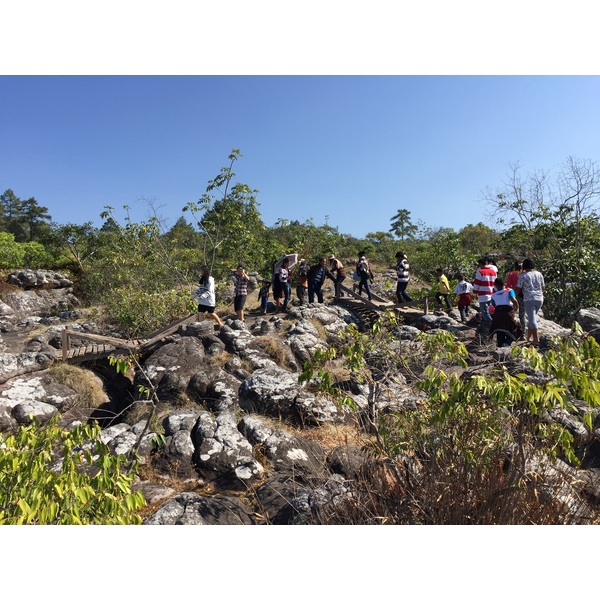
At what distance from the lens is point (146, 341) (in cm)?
927

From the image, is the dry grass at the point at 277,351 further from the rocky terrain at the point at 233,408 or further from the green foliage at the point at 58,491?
the green foliage at the point at 58,491

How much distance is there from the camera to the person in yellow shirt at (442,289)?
36.6 ft

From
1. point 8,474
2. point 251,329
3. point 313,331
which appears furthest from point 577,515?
point 251,329

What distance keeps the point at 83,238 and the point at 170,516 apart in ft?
70.4

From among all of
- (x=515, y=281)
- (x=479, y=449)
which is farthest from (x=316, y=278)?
(x=479, y=449)

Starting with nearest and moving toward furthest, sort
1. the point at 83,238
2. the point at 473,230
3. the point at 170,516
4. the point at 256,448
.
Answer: the point at 170,516 → the point at 256,448 → the point at 83,238 → the point at 473,230

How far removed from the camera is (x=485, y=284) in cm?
901

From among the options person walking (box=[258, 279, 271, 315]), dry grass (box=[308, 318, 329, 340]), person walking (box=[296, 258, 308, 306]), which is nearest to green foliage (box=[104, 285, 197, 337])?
person walking (box=[258, 279, 271, 315])

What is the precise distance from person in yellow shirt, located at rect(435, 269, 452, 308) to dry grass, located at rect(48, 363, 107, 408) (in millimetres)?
8464

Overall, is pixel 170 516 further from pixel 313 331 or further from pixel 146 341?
pixel 313 331

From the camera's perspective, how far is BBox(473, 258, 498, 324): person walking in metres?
8.91

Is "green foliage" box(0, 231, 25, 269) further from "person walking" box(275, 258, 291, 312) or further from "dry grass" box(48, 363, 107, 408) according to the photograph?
"person walking" box(275, 258, 291, 312)

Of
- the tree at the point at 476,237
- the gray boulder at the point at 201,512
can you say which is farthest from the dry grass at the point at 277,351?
the tree at the point at 476,237

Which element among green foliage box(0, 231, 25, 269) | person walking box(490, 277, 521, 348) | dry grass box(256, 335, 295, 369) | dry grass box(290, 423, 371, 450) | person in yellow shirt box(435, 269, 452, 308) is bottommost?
dry grass box(290, 423, 371, 450)
